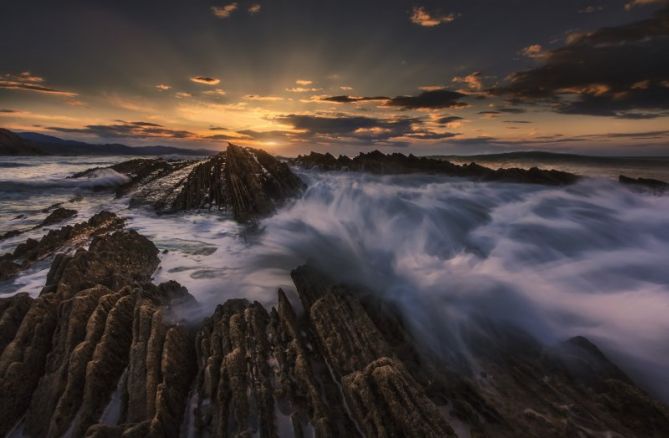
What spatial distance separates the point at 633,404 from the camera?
422 cm

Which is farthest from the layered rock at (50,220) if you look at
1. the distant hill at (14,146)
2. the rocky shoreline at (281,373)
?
the distant hill at (14,146)

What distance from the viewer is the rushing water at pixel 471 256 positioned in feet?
21.0

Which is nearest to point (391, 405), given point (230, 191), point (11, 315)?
point (11, 315)

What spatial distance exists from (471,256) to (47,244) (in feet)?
41.8

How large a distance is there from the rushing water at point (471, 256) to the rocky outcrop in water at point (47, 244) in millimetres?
470

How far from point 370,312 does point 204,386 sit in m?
3.14

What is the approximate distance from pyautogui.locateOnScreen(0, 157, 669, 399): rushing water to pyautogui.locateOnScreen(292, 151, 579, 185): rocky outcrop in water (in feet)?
9.40

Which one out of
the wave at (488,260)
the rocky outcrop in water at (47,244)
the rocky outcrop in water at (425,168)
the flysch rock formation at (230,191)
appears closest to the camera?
the wave at (488,260)

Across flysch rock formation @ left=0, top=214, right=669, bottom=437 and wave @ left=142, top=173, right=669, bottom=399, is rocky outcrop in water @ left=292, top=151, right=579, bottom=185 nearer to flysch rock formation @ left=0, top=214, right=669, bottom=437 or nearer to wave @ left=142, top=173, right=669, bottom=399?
wave @ left=142, top=173, right=669, bottom=399

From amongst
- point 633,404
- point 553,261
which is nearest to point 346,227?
point 553,261

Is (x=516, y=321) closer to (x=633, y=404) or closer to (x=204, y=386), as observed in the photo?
(x=633, y=404)

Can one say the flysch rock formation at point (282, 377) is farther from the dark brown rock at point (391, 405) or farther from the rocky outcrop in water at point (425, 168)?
the rocky outcrop in water at point (425, 168)

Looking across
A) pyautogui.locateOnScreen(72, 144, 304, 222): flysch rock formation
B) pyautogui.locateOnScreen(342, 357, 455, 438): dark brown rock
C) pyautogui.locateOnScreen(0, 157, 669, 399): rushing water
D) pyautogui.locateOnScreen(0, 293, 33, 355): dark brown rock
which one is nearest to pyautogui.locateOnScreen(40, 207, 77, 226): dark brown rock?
pyautogui.locateOnScreen(0, 157, 669, 399): rushing water

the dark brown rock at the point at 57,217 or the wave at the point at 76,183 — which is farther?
the wave at the point at 76,183
